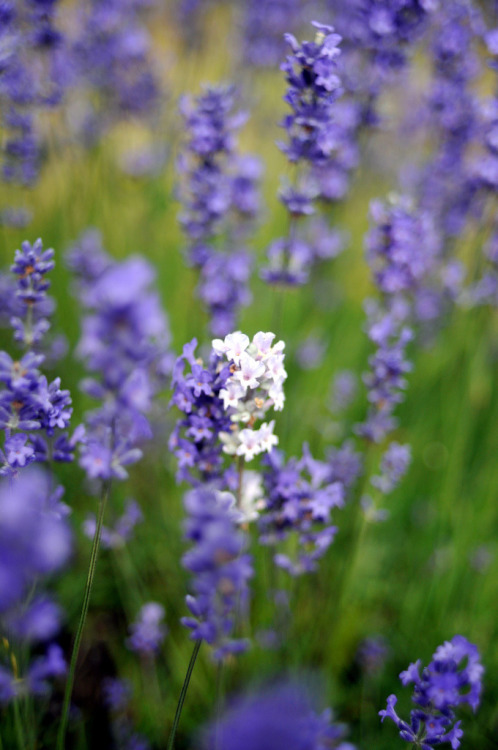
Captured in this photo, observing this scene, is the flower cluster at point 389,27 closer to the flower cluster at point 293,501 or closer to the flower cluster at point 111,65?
the flower cluster at point 293,501

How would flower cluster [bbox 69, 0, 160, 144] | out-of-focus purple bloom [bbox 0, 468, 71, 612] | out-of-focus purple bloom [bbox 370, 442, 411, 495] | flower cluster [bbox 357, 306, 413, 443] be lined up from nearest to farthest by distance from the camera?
out-of-focus purple bloom [bbox 0, 468, 71, 612] < flower cluster [bbox 357, 306, 413, 443] < out-of-focus purple bloom [bbox 370, 442, 411, 495] < flower cluster [bbox 69, 0, 160, 144]

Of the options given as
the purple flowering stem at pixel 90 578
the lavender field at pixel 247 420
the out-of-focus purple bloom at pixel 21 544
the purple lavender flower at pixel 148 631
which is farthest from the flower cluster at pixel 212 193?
the out-of-focus purple bloom at pixel 21 544

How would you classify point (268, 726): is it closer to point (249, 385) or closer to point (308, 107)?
point (249, 385)

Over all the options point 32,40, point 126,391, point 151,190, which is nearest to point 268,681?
point 126,391

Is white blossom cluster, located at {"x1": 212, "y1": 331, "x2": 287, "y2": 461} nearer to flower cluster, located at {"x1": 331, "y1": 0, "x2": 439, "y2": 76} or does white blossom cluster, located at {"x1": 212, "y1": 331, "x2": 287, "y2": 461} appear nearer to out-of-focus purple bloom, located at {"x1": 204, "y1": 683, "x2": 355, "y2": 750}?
out-of-focus purple bloom, located at {"x1": 204, "y1": 683, "x2": 355, "y2": 750}

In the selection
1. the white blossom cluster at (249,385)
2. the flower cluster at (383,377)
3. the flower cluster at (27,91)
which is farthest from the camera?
the flower cluster at (27,91)

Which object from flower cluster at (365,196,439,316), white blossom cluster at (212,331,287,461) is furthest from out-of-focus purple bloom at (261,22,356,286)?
white blossom cluster at (212,331,287,461)

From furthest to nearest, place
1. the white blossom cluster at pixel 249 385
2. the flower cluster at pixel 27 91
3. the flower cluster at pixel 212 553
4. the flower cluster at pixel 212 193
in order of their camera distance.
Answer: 1. the flower cluster at pixel 27 91
2. the flower cluster at pixel 212 193
3. the white blossom cluster at pixel 249 385
4. the flower cluster at pixel 212 553

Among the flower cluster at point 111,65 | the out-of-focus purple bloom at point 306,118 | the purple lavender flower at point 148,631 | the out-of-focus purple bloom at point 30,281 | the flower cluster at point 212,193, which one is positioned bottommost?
the purple lavender flower at point 148,631
